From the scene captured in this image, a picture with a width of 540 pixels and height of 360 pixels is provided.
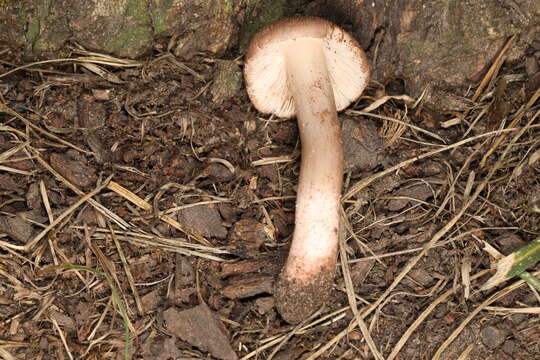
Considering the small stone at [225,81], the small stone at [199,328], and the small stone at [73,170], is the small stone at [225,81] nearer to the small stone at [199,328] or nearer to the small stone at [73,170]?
the small stone at [73,170]

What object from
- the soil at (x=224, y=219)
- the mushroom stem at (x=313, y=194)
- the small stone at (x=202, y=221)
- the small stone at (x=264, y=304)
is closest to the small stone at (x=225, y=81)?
the soil at (x=224, y=219)

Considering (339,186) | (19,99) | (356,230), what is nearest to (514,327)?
(356,230)

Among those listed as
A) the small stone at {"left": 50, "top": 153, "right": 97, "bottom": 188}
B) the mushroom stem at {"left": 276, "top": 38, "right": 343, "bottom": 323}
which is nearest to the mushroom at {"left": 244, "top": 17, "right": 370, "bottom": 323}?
the mushroom stem at {"left": 276, "top": 38, "right": 343, "bottom": 323}

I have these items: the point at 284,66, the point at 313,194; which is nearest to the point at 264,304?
the point at 313,194

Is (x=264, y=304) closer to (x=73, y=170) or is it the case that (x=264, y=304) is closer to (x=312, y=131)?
(x=312, y=131)

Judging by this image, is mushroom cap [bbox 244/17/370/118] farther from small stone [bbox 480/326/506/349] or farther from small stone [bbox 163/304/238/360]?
small stone [bbox 480/326/506/349]

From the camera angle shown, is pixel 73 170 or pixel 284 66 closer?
pixel 73 170

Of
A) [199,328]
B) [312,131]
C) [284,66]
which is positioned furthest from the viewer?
[284,66]

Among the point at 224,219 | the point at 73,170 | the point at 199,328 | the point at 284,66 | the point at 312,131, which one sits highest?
the point at 284,66
